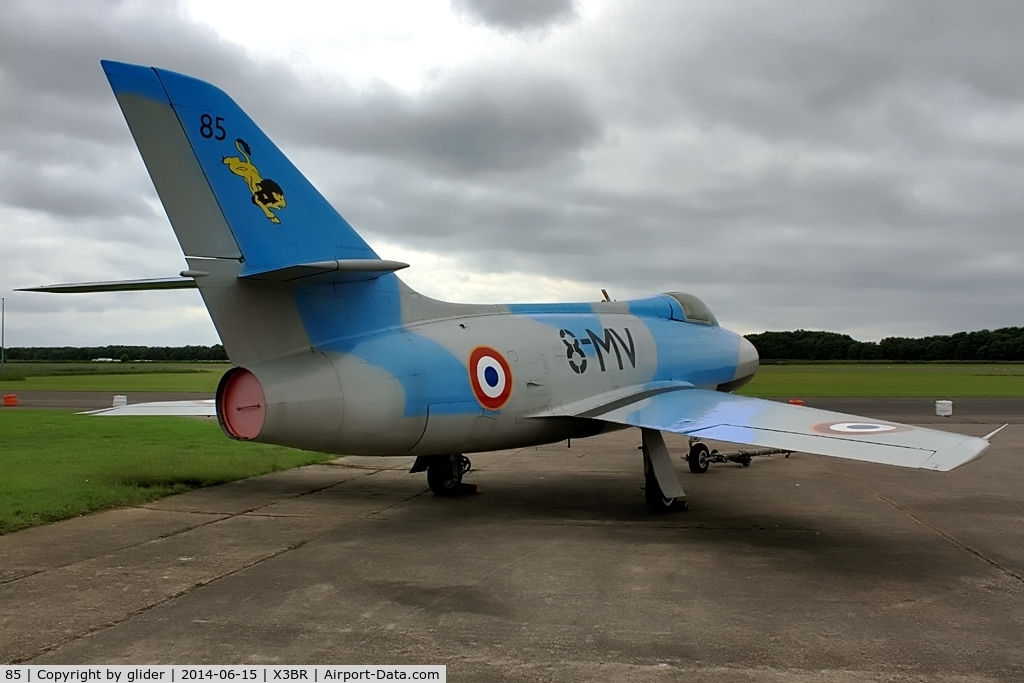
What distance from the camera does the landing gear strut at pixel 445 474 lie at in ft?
38.0

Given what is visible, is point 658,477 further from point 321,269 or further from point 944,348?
point 944,348

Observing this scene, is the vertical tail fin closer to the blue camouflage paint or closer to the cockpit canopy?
the blue camouflage paint

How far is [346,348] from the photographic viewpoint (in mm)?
8297

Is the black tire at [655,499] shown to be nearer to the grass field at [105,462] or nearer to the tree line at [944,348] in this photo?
the grass field at [105,462]

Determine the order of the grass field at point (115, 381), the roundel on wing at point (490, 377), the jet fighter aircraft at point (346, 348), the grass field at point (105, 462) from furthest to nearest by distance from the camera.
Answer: the grass field at point (115, 381) → the grass field at point (105, 462) → the roundel on wing at point (490, 377) → the jet fighter aircraft at point (346, 348)

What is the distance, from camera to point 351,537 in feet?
28.3

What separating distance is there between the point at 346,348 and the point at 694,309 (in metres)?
7.83

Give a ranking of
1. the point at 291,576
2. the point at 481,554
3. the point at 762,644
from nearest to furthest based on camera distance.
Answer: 1. the point at 762,644
2. the point at 291,576
3. the point at 481,554

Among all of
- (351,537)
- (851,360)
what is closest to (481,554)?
(351,537)

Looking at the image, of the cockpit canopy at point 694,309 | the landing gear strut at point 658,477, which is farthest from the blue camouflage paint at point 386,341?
the cockpit canopy at point 694,309

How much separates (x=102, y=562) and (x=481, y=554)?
3600 mm

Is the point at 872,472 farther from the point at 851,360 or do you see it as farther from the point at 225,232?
A: the point at 851,360

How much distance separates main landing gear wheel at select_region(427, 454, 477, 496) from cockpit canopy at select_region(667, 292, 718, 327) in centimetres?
510

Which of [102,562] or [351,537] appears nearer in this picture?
[102,562]
